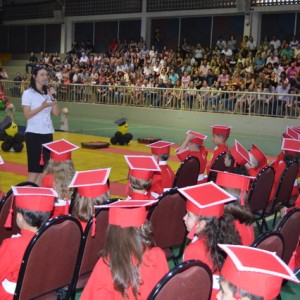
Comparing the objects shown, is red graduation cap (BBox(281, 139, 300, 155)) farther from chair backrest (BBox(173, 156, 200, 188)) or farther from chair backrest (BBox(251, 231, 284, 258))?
chair backrest (BBox(251, 231, 284, 258))

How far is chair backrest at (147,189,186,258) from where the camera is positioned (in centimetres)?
404

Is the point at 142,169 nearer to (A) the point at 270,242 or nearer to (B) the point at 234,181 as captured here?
(B) the point at 234,181

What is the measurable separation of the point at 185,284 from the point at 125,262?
1.52 feet

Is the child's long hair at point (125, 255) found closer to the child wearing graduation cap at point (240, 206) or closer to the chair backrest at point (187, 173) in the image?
the child wearing graduation cap at point (240, 206)

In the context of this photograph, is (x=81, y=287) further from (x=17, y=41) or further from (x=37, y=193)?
(x=17, y=41)

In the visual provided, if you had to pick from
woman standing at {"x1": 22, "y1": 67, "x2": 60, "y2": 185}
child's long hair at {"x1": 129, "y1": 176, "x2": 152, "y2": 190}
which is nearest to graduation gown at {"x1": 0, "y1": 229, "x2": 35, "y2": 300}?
child's long hair at {"x1": 129, "y1": 176, "x2": 152, "y2": 190}

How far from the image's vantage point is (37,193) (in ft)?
10.9

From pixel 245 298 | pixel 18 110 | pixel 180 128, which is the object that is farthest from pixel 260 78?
pixel 245 298

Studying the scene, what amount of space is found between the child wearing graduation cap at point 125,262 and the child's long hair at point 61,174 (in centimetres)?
204

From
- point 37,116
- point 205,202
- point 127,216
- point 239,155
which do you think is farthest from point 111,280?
point 37,116

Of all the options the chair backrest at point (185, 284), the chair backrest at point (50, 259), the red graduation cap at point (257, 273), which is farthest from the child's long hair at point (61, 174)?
the red graduation cap at point (257, 273)

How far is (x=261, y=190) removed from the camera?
538cm

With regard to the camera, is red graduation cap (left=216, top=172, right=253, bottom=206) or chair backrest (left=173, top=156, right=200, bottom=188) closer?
red graduation cap (left=216, top=172, right=253, bottom=206)

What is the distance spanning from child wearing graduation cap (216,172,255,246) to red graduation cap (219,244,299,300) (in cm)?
130
